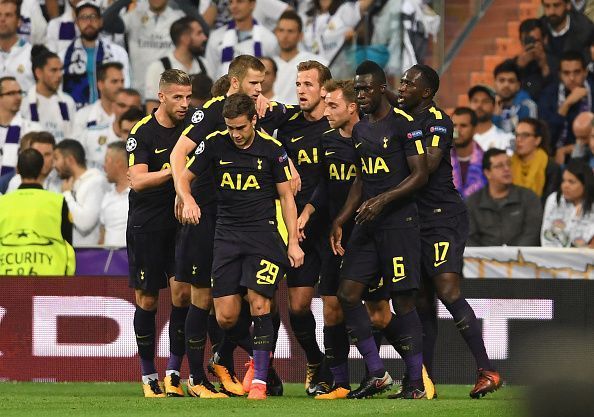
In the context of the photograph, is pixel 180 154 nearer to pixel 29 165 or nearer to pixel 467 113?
pixel 29 165

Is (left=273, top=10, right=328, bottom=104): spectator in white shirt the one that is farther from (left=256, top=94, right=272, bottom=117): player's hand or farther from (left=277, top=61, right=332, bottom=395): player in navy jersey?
(left=256, top=94, right=272, bottom=117): player's hand

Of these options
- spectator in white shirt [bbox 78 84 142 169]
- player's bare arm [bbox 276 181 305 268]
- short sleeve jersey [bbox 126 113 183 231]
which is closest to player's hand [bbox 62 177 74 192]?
spectator in white shirt [bbox 78 84 142 169]

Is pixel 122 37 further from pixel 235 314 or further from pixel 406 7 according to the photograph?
pixel 235 314

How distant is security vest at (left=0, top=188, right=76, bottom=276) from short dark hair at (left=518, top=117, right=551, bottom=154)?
5.67 metres

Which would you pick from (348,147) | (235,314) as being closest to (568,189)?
(348,147)

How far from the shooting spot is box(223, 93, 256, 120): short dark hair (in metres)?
7.84

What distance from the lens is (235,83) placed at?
27.8ft

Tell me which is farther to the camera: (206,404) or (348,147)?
(348,147)

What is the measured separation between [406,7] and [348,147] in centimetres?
608

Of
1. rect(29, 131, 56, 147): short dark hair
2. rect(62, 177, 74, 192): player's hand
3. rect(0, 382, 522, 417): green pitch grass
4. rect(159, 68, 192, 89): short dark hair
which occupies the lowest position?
rect(0, 382, 522, 417): green pitch grass

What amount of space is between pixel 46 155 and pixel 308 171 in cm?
539

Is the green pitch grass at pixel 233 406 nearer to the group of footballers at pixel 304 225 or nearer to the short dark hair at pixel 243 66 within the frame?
the group of footballers at pixel 304 225

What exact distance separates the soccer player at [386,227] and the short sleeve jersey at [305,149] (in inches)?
23.3

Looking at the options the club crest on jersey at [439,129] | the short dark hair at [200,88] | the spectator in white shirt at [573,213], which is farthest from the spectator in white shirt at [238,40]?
the club crest on jersey at [439,129]
